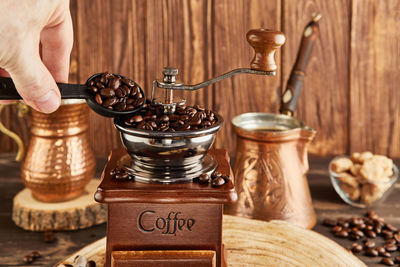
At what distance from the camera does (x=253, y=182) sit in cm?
163

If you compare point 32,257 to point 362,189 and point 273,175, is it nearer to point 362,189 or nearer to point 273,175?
point 273,175

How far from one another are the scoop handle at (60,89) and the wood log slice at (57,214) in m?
0.55

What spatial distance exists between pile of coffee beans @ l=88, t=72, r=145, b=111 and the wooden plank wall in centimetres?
94

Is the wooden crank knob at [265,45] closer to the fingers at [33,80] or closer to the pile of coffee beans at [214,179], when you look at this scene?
the pile of coffee beans at [214,179]

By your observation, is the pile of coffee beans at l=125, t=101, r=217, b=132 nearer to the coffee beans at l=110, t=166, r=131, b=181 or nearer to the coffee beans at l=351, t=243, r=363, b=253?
the coffee beans at l=110, t=166, r=131, b=181

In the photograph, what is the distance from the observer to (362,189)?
184 cm

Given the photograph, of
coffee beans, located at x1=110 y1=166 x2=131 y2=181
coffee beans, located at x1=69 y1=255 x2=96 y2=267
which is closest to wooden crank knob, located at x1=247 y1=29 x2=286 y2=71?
coffee beans, located at x1=110 y1=166 x2=131 y2=181

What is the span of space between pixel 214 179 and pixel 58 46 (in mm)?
581

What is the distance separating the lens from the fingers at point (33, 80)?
3.46 ft

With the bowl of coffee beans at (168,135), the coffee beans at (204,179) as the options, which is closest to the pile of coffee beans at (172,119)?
the bowl of coffee beans at (168,135)

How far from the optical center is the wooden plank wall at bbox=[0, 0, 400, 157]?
2.17m

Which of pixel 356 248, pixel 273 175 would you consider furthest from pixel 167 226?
pixel 356 248

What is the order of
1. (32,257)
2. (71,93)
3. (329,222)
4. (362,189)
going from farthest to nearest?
(362,189) → (329,222) → (32,257) → (71,93)

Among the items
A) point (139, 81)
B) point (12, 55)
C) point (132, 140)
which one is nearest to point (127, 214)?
point (132, 140)
